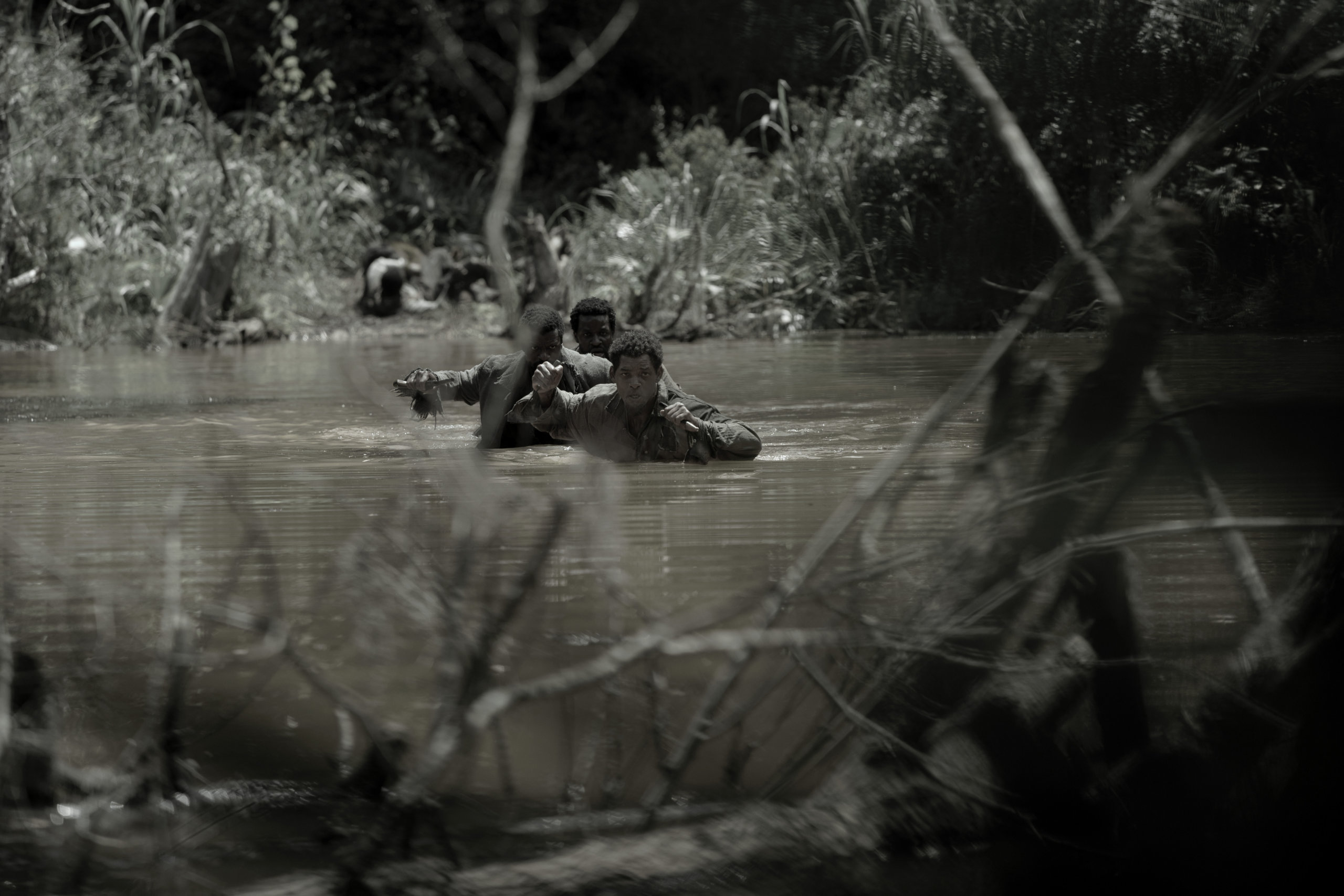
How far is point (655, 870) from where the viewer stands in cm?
280

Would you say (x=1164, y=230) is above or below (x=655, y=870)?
above

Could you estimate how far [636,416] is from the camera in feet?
25.6

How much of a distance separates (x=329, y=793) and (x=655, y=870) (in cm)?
66

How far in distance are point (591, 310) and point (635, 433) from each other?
1.39 meters

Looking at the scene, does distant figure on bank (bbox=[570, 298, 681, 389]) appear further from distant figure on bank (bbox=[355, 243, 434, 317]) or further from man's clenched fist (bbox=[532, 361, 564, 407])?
distant figure on bank (bbox=[355, 243, 434, 317])

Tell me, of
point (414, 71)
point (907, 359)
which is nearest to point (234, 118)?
point (414, 71)

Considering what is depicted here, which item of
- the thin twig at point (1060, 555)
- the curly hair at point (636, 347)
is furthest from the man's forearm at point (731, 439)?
the thin twig at point (1060, 555)

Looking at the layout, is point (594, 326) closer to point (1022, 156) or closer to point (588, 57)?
point (1022, 156)

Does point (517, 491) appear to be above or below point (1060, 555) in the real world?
below

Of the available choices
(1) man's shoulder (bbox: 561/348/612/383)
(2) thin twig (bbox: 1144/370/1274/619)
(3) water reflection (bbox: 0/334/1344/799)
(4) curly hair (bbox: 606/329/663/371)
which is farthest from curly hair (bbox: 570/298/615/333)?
(2) thin twig (bbox: 1144/370/1274/619)

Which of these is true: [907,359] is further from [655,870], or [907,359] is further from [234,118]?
[234,118]

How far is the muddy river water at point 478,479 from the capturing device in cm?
322

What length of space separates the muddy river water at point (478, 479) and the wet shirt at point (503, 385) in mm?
310

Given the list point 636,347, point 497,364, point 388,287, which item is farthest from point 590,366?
point 388,287
